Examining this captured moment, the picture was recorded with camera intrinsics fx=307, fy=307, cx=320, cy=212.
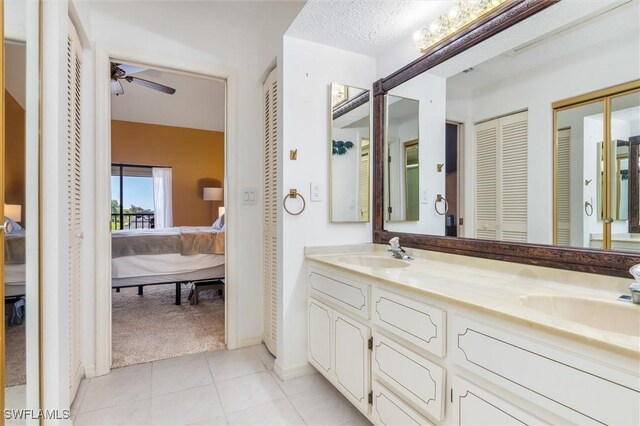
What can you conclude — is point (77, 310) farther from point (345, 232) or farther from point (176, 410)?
point (345, 232)

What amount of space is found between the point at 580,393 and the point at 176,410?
1817 millimetres

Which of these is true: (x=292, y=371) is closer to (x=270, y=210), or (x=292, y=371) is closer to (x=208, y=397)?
(x=208, y=397)

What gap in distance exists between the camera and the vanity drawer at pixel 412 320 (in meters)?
1.06

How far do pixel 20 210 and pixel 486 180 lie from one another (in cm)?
196

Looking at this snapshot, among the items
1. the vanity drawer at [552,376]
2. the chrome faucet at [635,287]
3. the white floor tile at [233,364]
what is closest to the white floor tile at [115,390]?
the white floor tile at [233,364]

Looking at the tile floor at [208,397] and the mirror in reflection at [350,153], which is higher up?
the mirror in reflection at [350,153]

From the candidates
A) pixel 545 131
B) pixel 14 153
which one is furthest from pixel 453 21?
pixel 14 153

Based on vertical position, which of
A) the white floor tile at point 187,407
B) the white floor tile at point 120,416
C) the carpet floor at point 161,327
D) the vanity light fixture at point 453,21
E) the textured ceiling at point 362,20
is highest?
the textured ceiling at point 362,20

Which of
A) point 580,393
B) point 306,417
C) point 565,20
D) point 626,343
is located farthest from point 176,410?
point 565,20

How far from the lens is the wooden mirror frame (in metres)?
1.11

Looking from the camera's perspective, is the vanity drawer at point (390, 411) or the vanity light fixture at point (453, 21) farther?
the vanity light fixture at point (453, 21)

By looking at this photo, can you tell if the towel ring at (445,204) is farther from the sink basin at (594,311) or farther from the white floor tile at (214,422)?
the white floor tile at (214,422)

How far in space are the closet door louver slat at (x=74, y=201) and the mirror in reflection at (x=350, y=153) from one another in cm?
149

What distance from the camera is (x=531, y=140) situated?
1.35 metres
